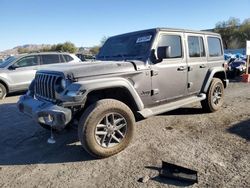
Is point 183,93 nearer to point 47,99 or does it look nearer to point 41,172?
point 47,99

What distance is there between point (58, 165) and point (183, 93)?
296cm

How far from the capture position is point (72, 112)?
13.7 ft

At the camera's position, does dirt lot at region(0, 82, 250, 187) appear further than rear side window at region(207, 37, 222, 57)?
No

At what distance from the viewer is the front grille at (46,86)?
4.39 metres

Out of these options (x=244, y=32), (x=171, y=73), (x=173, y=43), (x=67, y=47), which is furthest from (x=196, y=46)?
(x=244, y=32)

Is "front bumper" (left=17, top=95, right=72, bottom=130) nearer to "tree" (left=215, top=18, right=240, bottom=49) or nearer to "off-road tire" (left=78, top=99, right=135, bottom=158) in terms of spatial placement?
"off-road tire" (left=78, top=99, right=135, bottom=158)

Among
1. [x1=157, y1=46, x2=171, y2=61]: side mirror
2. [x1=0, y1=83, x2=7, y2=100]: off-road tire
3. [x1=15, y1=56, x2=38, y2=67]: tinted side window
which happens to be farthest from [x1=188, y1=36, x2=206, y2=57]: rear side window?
[x1=0, y1=83, x2=7, y2=100]: off-road tire

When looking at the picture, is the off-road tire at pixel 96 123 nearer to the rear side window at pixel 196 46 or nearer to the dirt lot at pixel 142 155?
the dirt lot at pixel 142 155

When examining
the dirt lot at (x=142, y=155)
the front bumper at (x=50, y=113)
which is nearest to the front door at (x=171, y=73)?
the dirt lot at (x=142, y=155)

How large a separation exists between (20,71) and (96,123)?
7629mm

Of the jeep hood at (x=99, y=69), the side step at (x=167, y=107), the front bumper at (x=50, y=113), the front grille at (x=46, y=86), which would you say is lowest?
the side step at (x=167, y=107)

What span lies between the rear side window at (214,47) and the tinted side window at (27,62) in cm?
705

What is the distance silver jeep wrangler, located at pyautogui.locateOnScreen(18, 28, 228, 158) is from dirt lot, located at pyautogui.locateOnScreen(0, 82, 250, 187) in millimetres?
404

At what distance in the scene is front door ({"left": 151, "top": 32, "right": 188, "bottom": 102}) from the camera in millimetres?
5164
